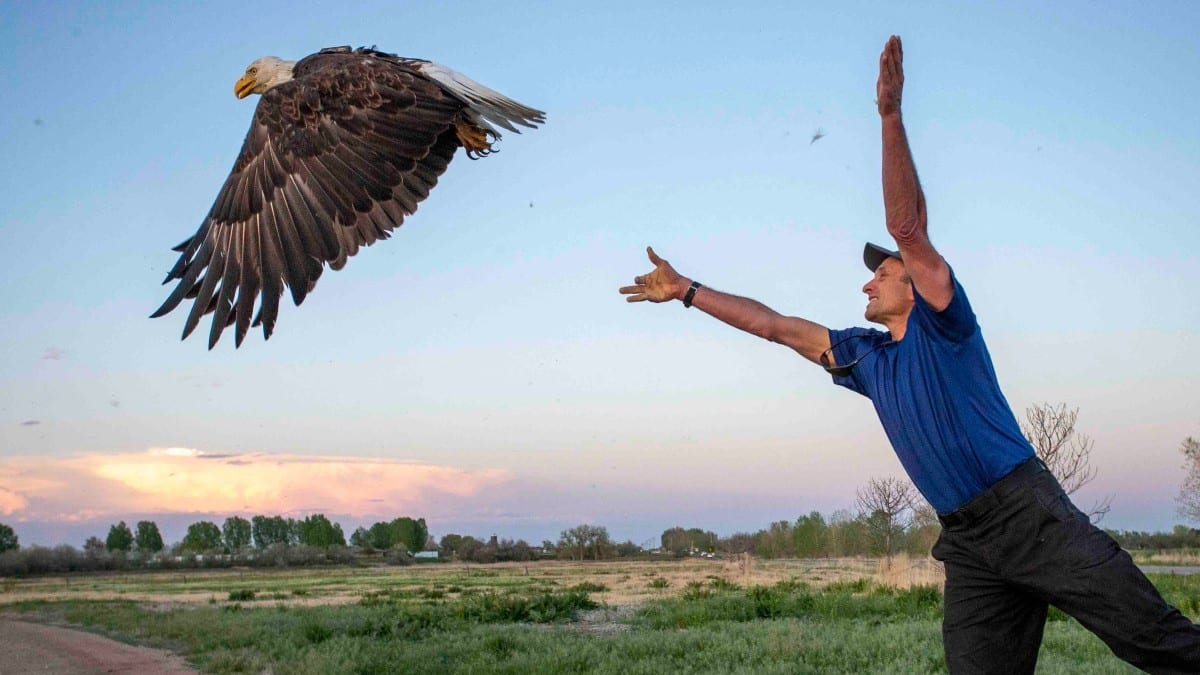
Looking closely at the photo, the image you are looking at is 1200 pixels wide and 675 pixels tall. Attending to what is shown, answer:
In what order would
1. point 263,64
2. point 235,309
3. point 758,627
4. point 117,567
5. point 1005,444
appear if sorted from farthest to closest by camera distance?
point 117,567
point 758,627
point 263,64
point 235,309
point 1005,444

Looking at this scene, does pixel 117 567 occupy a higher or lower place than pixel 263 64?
lower

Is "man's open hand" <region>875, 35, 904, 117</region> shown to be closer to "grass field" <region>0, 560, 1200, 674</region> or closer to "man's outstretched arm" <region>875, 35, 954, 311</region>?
"man's outstretched arm" <region>875, 35, 954, 311</region>

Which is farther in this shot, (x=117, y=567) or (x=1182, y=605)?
(x=117, y=567)

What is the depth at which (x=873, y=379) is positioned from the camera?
3.66 meters

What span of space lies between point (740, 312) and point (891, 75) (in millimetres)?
1311

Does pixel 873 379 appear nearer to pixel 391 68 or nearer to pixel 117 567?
pixel 391 68

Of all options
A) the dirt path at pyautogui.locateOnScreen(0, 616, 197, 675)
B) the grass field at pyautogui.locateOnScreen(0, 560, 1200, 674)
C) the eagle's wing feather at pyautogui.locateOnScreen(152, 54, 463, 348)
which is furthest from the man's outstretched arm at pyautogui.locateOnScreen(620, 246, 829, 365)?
the dirt path at pyautogui.locateOnScreen(0, 616, 197, 675)

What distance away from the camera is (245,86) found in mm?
5754

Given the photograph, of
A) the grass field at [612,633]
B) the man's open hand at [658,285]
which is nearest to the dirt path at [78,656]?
the grass field at [612,633]

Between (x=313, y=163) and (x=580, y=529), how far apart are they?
7033 centimetres

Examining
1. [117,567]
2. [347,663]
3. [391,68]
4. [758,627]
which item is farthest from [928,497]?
[117,567]

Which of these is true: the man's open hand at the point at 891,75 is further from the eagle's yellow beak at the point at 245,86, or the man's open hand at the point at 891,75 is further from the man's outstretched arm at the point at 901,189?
the eagle's yellow beak at the point at 245,86

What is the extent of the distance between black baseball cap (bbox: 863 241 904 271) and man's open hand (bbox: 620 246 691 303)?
73cm

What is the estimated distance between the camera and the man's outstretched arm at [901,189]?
293cm
